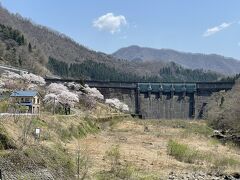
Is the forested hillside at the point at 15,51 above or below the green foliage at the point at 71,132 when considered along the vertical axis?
above

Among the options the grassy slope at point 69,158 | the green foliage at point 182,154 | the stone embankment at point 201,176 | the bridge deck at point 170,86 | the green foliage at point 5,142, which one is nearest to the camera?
the grassy slope at point 69,158

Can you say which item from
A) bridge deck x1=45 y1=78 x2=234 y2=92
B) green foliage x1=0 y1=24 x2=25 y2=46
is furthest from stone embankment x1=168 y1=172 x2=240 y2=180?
green foliage x1=0 y1=24 x2=25 y2=46

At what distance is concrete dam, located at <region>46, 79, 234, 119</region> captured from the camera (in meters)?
125

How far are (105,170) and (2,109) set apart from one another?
9369 mm

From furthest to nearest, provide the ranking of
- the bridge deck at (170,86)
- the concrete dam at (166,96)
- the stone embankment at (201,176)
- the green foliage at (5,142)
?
the concrete dam at (166,96) → the bridge deck at (170,86) → the stone embankment at (201,176) → the green foliage at (5,142)

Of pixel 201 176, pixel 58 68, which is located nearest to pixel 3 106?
pixel 201 176

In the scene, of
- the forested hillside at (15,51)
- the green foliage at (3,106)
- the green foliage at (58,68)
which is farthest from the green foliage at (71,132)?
→ the green foliage at (58,68)

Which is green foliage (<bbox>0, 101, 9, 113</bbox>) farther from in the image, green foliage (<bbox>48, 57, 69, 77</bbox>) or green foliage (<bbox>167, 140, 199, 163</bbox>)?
green foliage (<bbox>48, 57, 69, 77</bbox>)

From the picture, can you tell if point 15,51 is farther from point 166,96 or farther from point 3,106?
point 3,106

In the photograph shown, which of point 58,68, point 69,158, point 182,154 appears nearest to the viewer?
point 69,158

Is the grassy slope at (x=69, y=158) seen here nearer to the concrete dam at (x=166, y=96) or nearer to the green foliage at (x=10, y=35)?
the concrete dam at (x=166, y=96)

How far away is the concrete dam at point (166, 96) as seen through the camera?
125000 mm

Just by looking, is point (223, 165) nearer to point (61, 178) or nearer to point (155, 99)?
point (61, 178)

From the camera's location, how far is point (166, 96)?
132 meters
